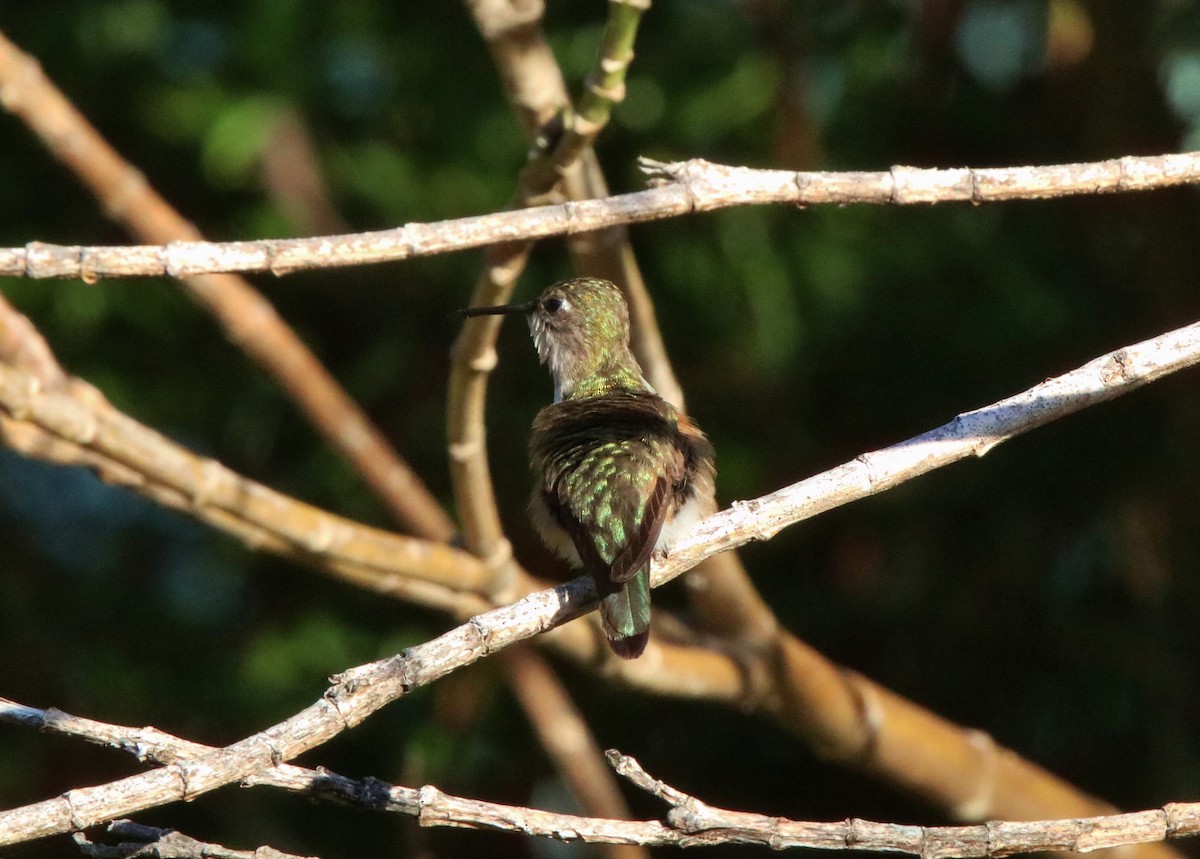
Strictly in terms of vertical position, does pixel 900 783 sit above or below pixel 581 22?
below

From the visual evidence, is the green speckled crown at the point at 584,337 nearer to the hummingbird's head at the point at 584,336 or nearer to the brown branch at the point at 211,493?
the hummingbird's head at the point at 584,336

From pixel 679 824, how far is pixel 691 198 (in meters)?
1.00

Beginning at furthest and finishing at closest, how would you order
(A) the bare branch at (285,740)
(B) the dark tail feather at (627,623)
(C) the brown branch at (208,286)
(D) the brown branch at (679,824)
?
(C) the brown branch at (208,286), (B) the dark tail feather at (627,623), (D) the brown branch at (679,824), (A) the bare branch at (285,740)

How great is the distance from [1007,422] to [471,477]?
1.24 metres

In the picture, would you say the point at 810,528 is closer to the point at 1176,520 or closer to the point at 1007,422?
the point at 1176,520

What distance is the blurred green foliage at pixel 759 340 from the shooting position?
4.87 metres

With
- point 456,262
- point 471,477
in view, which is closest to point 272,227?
point 456,262

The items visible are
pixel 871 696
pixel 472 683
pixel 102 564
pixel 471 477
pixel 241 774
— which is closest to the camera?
pixel 241 774

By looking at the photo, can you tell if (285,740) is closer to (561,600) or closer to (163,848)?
(163,848)

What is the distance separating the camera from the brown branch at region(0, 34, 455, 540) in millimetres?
3320

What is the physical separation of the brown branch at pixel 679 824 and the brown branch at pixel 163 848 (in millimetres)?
117

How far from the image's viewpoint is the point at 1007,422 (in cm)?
241

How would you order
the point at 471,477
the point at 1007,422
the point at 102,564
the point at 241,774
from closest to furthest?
the point at 241,774, the point at 1007,422, the point at 471,477, the point at 102,564

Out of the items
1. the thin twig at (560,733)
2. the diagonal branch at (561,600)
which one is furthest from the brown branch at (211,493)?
the thin twig at (560,733)
